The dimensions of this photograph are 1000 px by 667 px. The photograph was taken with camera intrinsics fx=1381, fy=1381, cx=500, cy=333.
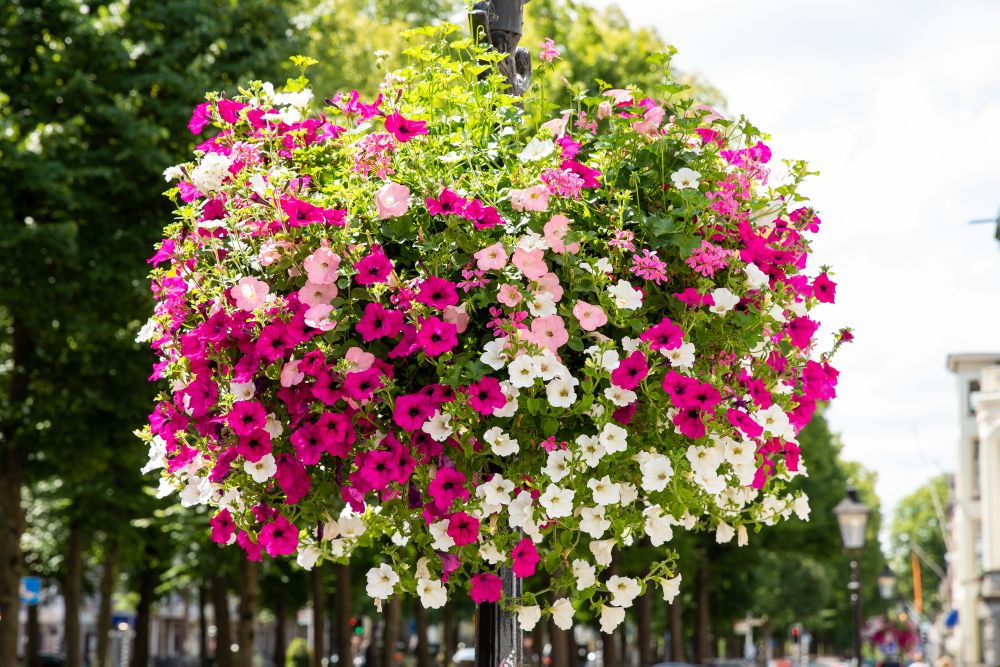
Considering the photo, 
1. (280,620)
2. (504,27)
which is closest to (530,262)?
(504,27)

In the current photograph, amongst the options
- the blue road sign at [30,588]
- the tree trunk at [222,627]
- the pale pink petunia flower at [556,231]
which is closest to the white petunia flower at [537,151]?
the pale pink petunia flower at [556,231]

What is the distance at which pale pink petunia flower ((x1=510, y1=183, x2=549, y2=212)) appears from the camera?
175 inches

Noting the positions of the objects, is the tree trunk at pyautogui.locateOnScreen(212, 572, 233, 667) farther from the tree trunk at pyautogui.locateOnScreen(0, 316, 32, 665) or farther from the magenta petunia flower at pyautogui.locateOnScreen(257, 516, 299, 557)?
the magenta petunia flower at pyautogui.locateOnScreen(257, 516, 299, 557)

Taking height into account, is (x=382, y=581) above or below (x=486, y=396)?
below

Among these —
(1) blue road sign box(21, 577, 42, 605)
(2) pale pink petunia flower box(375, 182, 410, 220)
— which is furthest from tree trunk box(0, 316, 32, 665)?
(2) pale pink petunia flower box(375, 182, 410, 220)

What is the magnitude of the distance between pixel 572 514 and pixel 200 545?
26180 mm

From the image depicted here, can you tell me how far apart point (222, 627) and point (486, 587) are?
105 ft

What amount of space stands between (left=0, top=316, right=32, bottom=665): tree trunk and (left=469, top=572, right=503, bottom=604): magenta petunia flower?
17355 mm

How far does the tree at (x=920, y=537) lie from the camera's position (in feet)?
413

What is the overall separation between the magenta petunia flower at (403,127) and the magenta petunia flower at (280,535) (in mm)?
1366

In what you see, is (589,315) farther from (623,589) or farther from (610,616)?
(610,616)

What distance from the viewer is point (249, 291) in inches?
177

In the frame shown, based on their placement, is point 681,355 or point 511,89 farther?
point 511,89

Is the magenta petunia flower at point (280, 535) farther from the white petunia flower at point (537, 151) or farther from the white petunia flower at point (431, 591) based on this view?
the white petunia flower at point (537, 151)
